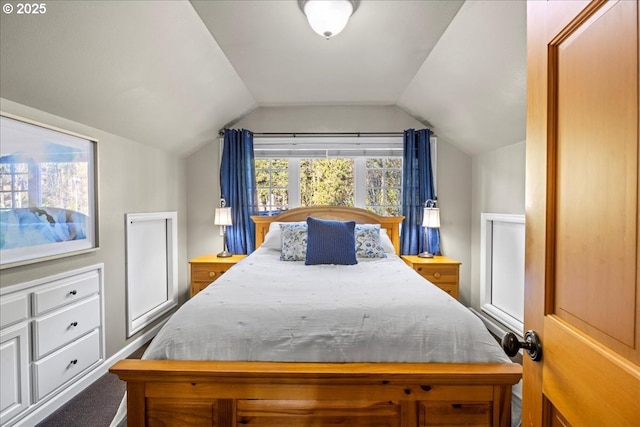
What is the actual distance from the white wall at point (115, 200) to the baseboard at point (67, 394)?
0.07 meters

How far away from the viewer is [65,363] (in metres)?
1.95

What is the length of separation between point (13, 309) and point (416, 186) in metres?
3.33

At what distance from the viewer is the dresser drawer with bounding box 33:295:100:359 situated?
1.77 m

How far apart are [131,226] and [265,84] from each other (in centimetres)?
176

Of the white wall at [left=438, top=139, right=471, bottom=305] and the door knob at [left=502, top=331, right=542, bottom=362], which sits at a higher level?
the white wall at [left=438, top=139, right=471, bottom=305]

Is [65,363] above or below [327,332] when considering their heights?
below

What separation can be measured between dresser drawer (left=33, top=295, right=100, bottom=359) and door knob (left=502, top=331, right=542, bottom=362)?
2.32 meters

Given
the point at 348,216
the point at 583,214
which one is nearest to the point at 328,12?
the point at 583,214

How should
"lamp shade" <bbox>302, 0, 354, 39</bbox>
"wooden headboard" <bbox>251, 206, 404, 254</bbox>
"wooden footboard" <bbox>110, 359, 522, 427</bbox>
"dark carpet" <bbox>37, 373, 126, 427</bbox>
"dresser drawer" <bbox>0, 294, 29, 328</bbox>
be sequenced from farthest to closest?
"wooden headboard" <bbox>251, 206, 404, 254</bbox>, "dark carpet" <bbox>37, 373, 126, 427</bbox>, "lamp shade" <bbox>302, 0, 354, 39</bbox>, "dresser drawer" <bbox>0, 294, 29, 328</bbox>, "wooden footboard" <bbox>110, 359, 522, 427</bbox>

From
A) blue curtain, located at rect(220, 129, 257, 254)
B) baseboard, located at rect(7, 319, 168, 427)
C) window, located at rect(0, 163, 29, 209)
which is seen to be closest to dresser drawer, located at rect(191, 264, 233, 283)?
blue curtain, located at rect(220, 129, 257, 254)

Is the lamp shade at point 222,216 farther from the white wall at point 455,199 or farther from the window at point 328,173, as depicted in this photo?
the white wall at point 455,199

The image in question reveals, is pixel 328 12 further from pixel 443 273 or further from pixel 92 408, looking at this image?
pixel 92 408

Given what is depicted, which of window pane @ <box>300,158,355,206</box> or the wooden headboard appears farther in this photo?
window pane @ <box>300,158,355,206</box>

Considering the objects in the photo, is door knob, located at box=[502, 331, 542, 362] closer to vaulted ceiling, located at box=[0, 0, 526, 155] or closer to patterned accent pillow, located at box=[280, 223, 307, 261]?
vaulted ceiling, located at box=[0, 0, 526, 155]
